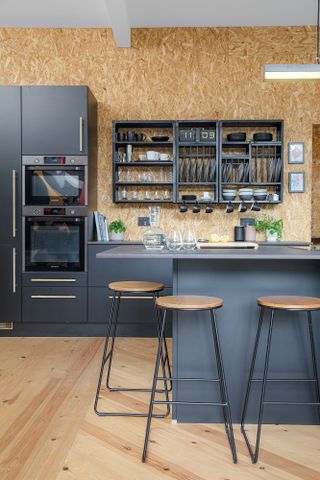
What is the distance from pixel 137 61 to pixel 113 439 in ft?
12.6

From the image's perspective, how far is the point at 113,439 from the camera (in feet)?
7.29

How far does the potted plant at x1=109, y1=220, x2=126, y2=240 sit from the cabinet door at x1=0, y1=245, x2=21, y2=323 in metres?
0.96

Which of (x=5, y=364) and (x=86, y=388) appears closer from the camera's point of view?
(x=86, y=388)

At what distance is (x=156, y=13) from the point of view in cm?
442

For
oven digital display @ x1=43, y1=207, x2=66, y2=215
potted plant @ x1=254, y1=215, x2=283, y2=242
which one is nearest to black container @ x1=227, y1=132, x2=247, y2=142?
potted plant @ x1=254, y1=215, x2=283, y2=242

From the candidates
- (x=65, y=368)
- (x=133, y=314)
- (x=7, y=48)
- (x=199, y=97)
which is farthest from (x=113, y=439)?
(x=7, y=48)

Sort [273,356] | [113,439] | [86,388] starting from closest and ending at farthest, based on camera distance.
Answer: [113,439] → [273,356] → [86,388]

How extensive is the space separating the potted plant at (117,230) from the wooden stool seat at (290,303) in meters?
2.61

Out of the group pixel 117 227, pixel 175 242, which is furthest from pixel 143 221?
pixel 175 242

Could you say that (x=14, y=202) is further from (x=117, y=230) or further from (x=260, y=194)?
(x=260, y=194)

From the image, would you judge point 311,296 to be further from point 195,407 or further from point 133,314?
point 133,314

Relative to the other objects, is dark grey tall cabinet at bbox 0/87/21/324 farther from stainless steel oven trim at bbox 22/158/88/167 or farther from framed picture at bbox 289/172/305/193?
framed picture at bbox 289/172/305/193

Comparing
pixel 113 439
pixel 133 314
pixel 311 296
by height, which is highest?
Answer: pixel 311 296

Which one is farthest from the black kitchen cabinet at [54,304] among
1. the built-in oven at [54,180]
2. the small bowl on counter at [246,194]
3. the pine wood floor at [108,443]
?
the small bowl on counter at [246,194]
